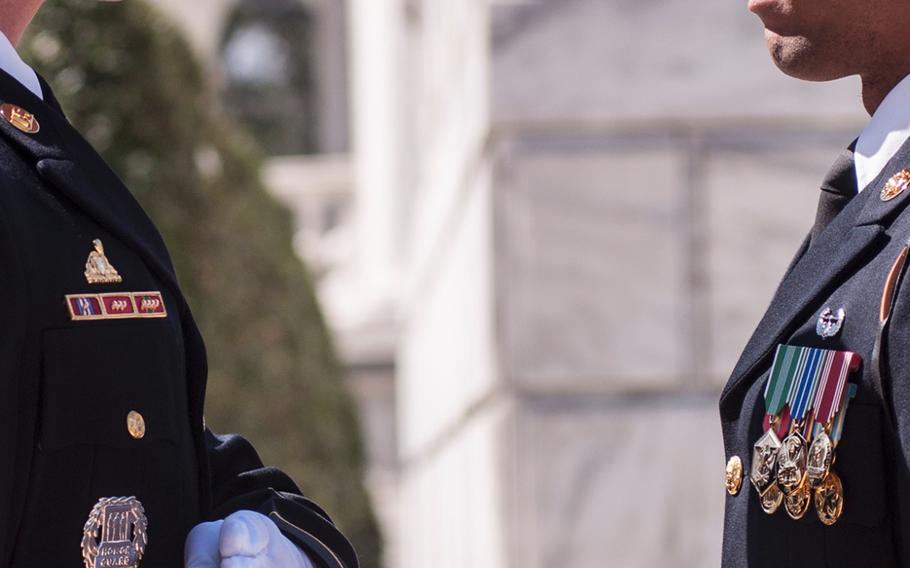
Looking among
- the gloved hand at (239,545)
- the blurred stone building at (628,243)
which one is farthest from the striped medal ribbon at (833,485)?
the blurred stone building at (628,243)

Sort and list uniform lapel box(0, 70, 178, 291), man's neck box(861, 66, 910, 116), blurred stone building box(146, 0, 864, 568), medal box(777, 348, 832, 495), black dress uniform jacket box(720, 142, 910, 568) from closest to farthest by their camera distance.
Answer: black dress uniform jacket box(720, 142, 910, 568) → medal box(777, 348, 832, 495) → uniform lapel box(0, 70, 178, 291) → man's neck box(861, 66, 910, 116) → blurred stone building box(146, 0, 864, 568)

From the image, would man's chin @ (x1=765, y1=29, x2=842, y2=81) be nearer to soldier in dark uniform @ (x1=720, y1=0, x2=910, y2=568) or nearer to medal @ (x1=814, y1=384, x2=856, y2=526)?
soldier in dark uniform @ (x1=720, y1=0, x2=910, y2=568)

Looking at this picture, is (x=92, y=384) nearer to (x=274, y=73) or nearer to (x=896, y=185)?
(x=896, y=185)

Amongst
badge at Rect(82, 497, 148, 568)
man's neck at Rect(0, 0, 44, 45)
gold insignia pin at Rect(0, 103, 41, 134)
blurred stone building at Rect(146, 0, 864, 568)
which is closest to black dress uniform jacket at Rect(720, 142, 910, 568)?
badge at Rect(82, 497, 148, 568)

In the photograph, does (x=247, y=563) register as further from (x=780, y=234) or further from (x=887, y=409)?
(x=780, y=234)

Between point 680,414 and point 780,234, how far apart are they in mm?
690

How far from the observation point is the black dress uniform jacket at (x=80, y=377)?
2367 mm

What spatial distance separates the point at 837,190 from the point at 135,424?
112cm

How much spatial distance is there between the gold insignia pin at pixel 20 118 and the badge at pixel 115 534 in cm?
56

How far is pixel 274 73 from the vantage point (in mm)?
27234

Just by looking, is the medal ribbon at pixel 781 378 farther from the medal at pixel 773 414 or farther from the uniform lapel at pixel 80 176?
the uniform lapel at pixel 80 176

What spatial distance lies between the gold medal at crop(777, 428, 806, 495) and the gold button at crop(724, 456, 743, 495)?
0.41 feet

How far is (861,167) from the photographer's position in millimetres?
2648

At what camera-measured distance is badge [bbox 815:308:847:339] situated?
2439 millimetres
